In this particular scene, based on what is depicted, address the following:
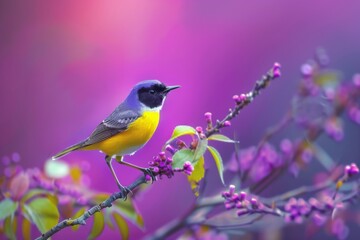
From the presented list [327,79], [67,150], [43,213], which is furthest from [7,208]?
[327,79]

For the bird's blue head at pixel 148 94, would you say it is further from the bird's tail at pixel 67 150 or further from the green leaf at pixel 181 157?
the green leaf at pixel 181 157

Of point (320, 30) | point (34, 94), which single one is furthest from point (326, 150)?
point (34, 94)

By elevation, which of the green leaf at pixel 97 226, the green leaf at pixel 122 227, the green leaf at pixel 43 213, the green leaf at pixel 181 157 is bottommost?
the green leaf at pixel 122 227

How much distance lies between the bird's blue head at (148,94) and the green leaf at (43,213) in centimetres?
23

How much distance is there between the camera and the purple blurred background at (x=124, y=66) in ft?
4.14

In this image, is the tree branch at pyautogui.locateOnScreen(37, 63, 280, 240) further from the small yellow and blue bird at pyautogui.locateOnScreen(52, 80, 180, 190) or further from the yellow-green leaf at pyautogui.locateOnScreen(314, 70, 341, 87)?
the yellow-green leaf at pyautogui.locateOnScreen(314, 70, 341, 87)

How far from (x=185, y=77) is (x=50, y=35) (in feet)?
1.10

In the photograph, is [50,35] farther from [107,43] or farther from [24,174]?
[24,174]

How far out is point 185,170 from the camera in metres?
0.54

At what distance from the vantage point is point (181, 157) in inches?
21.2

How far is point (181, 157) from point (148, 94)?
267mm

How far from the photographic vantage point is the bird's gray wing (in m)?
0.76

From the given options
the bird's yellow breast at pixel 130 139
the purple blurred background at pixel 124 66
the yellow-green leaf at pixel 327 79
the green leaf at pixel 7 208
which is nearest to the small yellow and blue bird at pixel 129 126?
the bird's yellow breast at pixel 130 139

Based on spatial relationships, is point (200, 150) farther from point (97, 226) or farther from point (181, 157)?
point (97, 226)
